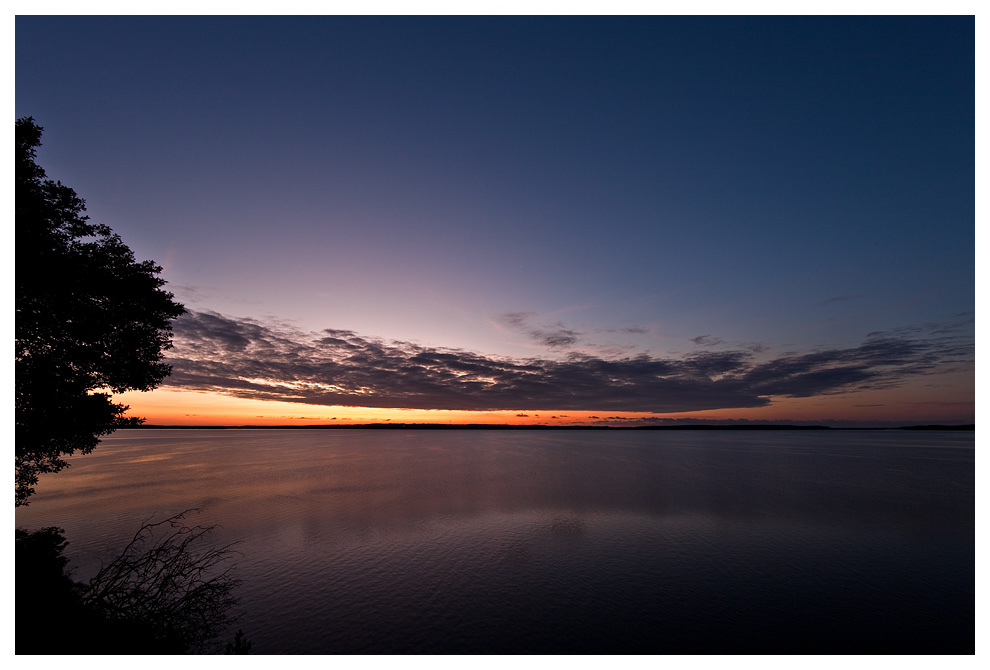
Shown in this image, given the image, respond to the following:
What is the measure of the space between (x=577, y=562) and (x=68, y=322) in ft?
87.5

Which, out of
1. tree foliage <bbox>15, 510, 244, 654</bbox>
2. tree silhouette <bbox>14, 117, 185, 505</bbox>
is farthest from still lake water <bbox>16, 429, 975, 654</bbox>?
tree silhouette <bbox>14, 117, 185, 505</bbox>

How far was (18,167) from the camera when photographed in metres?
13.9

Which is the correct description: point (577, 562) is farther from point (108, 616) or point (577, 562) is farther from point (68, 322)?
point (68, 322)

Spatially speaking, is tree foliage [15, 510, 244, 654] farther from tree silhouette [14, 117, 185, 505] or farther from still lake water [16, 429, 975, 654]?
tree silhouette [14, 117, 185, 505]

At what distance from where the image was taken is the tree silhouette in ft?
45.0

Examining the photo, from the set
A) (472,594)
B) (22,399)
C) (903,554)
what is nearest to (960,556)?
(903,554)

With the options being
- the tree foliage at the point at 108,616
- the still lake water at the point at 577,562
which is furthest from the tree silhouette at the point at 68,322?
the still lake water at the point at 577,562

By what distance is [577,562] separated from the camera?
24.3m

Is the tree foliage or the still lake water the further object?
the still lake water

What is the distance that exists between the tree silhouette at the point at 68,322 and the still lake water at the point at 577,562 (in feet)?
33.7

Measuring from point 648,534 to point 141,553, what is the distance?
33.8 metres

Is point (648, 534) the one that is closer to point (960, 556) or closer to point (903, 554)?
point (903, 554)

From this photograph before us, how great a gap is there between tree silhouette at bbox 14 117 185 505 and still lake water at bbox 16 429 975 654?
405 inches

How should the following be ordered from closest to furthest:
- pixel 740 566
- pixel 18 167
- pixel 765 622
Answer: pixel 18 167
pixel 765 622
pixel 740 566
